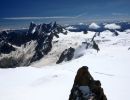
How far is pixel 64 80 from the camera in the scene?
85250mm

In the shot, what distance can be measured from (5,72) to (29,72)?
9313mm

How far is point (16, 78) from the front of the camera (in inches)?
3600

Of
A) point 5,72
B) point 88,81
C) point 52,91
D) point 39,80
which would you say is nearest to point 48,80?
point 39,80

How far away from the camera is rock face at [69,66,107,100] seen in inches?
1747

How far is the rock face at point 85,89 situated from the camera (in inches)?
1747

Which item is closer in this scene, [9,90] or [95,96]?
[95,96]

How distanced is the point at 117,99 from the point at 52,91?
19153 mm

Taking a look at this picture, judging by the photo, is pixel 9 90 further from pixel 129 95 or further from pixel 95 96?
pixel 95 96

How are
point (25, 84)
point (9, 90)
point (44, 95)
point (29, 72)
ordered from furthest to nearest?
point (29, 72) → point (25, 84) → point (9, 90) → point (44, 95)

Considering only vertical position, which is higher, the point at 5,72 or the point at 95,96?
the point at 95,96

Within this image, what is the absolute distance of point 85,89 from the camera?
45344 millimetres

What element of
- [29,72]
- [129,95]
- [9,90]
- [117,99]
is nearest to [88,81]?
[117,99]

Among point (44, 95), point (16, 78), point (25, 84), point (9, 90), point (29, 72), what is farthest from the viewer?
point (29, 72)

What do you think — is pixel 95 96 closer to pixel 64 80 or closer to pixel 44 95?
pixel 44 95
